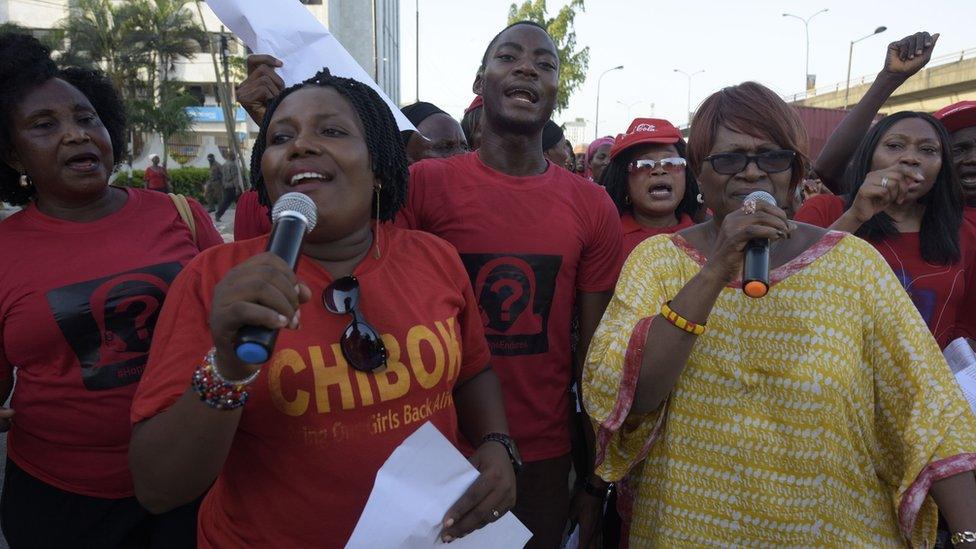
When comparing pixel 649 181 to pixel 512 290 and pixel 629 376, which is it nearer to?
pixel 512 290

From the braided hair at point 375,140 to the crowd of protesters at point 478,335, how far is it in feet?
0.04

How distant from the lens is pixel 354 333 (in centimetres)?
164

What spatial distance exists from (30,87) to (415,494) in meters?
1.98

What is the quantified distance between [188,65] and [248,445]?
2054 inches

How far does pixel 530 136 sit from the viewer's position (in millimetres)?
2809

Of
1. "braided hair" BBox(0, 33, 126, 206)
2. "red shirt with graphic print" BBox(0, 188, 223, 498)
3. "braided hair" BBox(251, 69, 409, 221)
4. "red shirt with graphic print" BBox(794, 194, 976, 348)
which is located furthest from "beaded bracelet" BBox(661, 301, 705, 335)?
"braided hair" BBox(0, 33, 126, 206)

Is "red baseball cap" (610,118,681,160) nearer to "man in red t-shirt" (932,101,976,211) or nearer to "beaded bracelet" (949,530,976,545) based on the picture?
"man in red t-shirt" (932,101,976,211)

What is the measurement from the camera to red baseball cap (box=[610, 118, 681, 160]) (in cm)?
386

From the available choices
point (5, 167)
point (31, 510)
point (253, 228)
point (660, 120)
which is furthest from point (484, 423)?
point (660, 120)

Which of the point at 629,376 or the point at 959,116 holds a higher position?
the point at 959,116

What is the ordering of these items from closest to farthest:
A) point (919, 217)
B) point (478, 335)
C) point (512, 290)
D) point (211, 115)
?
point (478, 335) < point (512, 290) < point (919, 217) < point (211, 115)

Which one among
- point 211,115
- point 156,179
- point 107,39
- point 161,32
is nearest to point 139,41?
point 161,32

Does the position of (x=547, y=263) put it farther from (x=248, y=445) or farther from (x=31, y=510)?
(x=31, y=510)

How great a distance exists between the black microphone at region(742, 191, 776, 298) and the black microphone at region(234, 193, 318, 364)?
97 centimetres
